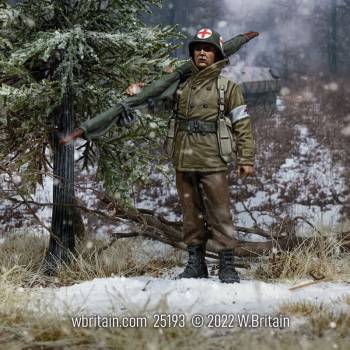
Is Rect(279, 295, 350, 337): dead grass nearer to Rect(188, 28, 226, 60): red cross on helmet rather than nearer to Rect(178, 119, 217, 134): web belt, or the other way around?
Rect(178, 119, 217, 134): web belt

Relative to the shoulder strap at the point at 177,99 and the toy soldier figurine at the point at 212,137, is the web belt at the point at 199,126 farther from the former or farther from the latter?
the shoulder strap at the point at 177,99

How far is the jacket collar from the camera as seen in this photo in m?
4.41

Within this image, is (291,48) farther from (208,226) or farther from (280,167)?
(208,226)

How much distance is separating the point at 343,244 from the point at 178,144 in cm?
250

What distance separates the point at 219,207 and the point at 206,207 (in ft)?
0.46

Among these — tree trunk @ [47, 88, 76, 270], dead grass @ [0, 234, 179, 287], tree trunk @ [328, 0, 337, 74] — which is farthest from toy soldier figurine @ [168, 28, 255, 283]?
tree trunk @ [328, 0, 337, 74]

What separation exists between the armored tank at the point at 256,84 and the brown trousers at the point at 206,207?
1889 centimetres

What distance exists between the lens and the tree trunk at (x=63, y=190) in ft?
18.7

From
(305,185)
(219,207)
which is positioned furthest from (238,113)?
(305,185)

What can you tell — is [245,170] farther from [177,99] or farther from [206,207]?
[177,99]

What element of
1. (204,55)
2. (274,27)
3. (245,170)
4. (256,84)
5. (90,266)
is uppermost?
(274,27)

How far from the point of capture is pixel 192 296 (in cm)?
389

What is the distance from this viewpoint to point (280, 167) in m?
14.5

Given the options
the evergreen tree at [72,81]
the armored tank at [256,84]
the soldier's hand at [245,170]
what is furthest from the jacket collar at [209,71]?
the armored tank at [256,84]
